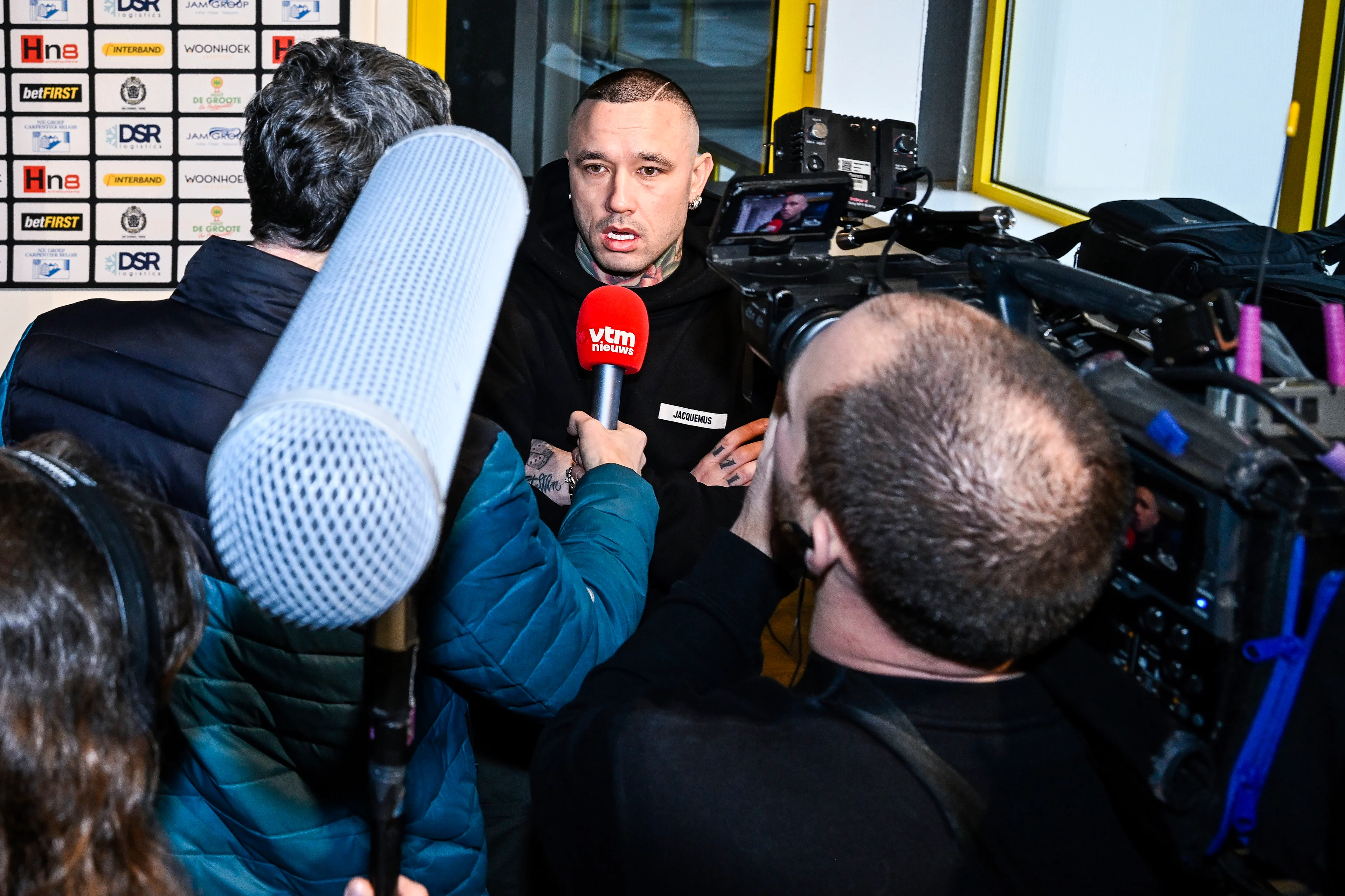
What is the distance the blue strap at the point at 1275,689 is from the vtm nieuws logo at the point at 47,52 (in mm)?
3189

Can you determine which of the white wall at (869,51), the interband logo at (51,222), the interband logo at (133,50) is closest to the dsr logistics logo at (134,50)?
the interband logo at (133,50)

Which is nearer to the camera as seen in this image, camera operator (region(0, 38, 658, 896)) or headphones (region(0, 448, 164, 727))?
headphones (region(0, 448, 164, 727))

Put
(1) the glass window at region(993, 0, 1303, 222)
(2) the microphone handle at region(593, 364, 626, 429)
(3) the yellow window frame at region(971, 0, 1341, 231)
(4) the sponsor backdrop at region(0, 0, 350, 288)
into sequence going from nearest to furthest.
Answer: (2) the microphone handle at region(593, 364, 626, 429), (3) the yellow window frame at region(971, 0, 1341, 231), (1) the glass window at region(993, 0, 1303, 222), (4) the sponsor backdrop at region(0, 0, 350, 288)

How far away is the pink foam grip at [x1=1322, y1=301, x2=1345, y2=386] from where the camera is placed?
703 millimetres

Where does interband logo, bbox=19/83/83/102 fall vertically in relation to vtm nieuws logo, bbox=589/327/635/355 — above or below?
above

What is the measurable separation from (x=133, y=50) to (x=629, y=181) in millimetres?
1793

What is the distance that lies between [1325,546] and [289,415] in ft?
1.82

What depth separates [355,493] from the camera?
1.42ft

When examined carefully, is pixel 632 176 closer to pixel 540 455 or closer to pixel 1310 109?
pixel 540 455

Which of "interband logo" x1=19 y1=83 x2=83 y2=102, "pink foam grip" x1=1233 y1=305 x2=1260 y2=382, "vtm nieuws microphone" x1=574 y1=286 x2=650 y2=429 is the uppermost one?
"interband logo" x1=19 y1=83 x2=83 y2=102

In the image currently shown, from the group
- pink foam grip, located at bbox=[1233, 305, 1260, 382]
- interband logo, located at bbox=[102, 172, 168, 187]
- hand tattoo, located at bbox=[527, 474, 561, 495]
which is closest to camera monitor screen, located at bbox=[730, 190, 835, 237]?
pink foam grip, located at bbox=[1233, 305, 1260, 382]

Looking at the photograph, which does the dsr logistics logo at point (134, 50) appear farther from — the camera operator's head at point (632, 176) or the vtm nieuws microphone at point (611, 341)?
the vtm nieuws microphone at point (611, 341)

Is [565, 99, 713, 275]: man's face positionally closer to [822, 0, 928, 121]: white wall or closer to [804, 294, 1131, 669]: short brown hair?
[804, 294, 1131, 669]: short brown hair

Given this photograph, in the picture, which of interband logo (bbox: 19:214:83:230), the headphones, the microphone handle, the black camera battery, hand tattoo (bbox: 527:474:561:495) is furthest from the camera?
interband logo (bbox: 19:214:83:230)
